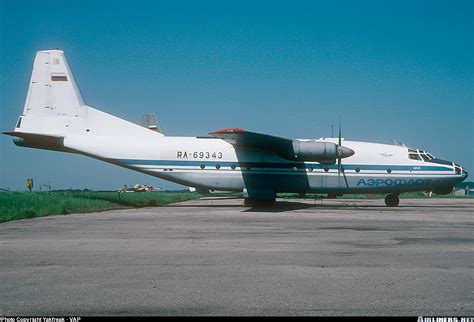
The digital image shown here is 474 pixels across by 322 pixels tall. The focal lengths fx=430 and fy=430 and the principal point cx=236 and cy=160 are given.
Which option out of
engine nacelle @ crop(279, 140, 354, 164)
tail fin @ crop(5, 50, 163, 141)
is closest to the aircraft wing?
engine nacelle @ crop(279, 140, 354, 164)

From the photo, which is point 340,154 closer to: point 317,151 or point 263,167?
point 317,151

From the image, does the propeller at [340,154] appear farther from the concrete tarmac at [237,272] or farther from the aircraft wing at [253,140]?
the concrete tarmac at [237,272]

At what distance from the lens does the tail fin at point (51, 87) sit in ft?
78.7

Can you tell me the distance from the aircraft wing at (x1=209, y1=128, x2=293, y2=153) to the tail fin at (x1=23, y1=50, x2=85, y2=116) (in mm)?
9038

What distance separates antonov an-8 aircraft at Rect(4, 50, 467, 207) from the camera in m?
24.1

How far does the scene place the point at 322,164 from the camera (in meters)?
24.1

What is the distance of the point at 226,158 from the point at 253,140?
87.5 inches

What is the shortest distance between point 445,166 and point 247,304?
2252cm

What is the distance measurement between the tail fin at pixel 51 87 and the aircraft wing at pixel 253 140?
9.04 metres

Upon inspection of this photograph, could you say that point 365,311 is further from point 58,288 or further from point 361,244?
point 361,244

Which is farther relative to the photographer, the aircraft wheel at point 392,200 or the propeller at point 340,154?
the aircraft wheel at point 392,200

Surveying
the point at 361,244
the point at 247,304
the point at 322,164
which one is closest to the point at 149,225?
the point at 361,244

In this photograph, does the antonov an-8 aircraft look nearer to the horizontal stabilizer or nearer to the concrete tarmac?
the horizontal stabilizer

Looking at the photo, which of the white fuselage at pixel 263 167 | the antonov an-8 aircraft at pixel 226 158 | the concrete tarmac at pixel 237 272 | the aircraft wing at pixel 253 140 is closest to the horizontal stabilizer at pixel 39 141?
the antonov an-8 aircraft at pixel 226 158
